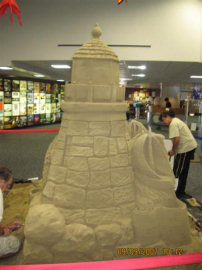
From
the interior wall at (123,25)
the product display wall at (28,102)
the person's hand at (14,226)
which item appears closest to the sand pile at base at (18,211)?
the person's hand at (14,226)

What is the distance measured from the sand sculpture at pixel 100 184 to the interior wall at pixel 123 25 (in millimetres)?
2757

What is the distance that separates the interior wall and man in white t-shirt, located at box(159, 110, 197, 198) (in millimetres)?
1603

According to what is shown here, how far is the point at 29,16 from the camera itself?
5.20 m

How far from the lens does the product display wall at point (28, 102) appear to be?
1107cm

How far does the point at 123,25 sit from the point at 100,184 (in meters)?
3.85

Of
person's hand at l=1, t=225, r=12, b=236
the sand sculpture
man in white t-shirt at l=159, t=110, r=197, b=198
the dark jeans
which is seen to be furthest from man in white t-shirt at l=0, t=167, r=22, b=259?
the dark jeans

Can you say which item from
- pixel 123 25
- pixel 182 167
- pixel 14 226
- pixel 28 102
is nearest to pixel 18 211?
pixel 14 226

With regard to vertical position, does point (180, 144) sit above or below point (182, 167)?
above

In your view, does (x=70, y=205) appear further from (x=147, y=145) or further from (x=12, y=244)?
(x=147, y=145)

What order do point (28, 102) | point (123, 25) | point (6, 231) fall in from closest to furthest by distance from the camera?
point (6, 231) < point (123, 25) < point (28, 102)

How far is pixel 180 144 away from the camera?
14.0 ft

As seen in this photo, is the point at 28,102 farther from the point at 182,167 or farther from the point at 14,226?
the point at 14,226

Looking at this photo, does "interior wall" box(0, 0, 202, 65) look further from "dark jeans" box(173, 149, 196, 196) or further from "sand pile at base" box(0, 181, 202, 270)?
"sand pile at base" box(0, 181, 202, 270)

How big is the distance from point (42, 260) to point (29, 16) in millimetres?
4746
